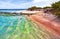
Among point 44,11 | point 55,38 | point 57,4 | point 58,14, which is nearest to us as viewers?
point 55,38

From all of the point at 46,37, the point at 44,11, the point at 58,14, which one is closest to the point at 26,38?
the point at 46,37

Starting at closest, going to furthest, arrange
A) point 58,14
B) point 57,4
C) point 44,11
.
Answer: point 58,14, point 57,4, point 44,11

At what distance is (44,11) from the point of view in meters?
20.2

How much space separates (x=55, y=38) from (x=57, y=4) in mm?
8338

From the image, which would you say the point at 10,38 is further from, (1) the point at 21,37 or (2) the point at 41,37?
(2) the point at 41,37

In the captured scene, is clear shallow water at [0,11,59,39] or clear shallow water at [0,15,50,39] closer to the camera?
clear shallow water at [0,11,59,39]

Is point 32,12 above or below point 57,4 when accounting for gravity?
below

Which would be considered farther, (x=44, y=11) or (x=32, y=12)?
(x=32, y=12)

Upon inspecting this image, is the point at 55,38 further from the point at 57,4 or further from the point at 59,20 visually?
the point at 57,4

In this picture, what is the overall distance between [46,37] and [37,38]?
383mm

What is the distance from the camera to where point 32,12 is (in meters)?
22.4

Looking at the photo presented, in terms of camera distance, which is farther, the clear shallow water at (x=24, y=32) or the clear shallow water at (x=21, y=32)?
the clear shallow water at (x=21, y=32)

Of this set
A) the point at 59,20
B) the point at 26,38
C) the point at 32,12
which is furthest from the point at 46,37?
the point at 32,12

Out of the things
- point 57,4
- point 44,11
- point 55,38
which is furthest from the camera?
point 44,11
